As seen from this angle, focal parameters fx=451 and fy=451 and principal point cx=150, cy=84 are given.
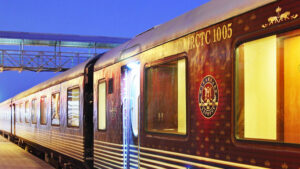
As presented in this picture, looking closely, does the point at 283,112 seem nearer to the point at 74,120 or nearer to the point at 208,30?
the point at 208,30

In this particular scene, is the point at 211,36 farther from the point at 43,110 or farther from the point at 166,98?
the point at 43,110

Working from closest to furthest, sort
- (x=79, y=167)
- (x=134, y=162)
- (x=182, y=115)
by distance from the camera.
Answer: (x=182, y=115), (x=134, y=162), (x=79, y=167)

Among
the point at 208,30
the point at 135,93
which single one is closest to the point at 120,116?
the point at 135,93

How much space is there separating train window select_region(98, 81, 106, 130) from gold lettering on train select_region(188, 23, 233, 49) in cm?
397

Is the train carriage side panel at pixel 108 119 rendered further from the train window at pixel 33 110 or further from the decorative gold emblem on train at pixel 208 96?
the train window at pixel 33 110

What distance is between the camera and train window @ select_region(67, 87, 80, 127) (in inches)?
428

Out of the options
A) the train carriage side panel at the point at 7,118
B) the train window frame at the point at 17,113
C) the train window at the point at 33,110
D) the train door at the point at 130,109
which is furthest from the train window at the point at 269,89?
the train carriage side panel at the point at 7,118

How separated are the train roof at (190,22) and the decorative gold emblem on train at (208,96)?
0.60 m

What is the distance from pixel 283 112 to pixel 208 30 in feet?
4.67

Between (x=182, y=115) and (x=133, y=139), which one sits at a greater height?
(x=182, y=115)

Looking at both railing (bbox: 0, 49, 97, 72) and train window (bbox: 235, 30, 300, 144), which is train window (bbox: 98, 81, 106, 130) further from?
railing (bbox: 0, 49, 97, 72)

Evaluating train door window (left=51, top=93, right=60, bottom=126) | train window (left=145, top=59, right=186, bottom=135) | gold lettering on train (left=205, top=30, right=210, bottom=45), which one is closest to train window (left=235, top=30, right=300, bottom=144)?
gold lettering on train (left=205, top=30, right=210, bottom=45)

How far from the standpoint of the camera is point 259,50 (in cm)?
392

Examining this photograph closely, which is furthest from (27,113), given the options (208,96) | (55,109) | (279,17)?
(279,17)
